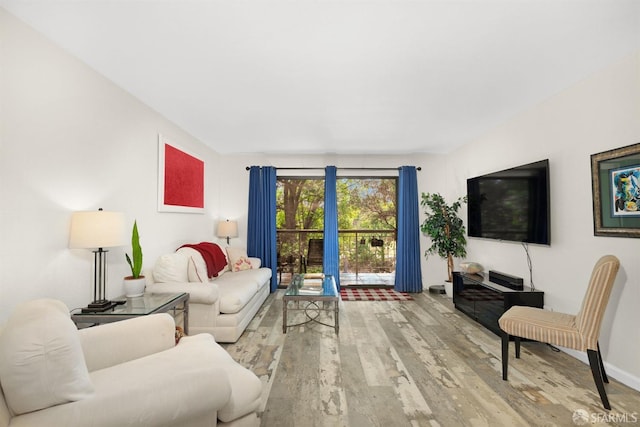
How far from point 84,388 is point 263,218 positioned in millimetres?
4150

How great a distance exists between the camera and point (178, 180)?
388cm

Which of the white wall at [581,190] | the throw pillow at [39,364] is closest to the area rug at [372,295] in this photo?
the white wall at [581,190]

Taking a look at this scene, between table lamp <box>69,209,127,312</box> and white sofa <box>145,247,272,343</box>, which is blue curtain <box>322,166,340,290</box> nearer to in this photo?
white sofa <box>145,247,272,343</box>

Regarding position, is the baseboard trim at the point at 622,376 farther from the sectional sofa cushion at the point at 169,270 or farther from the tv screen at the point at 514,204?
the sectional sofa cushion at the point at 169,270

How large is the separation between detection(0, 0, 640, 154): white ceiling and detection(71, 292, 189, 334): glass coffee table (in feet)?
6.19

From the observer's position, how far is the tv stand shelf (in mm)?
3037

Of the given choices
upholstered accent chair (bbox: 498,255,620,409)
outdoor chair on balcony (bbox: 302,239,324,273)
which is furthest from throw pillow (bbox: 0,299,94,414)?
outdoor chair on balcony (bbox: 302,239,324,273)

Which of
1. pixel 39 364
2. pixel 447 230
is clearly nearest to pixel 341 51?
pixel 39 364

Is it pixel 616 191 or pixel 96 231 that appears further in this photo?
pixel 616 191

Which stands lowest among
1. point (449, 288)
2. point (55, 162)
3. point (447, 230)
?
point (449, 288)

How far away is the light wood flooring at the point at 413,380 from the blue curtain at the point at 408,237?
5.37 feet

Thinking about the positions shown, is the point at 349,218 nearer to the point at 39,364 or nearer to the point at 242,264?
the point at 242,264

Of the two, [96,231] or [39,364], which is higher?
[96,231]

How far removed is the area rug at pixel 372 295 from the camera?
4.83 meters
